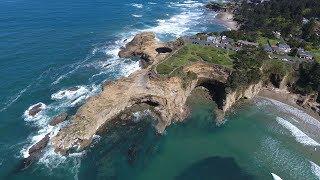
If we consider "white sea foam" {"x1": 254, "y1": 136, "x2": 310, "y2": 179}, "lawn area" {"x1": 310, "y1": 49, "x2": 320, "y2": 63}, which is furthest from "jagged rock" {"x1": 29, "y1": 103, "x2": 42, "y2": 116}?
"lawn area" {"x1": 310, "y1": 49, "x2": 320, "y2": 63}

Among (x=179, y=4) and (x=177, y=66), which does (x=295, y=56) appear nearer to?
(x=177, y=66)

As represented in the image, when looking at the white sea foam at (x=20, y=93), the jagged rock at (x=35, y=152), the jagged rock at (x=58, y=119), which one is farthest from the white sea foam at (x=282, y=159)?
the white sea foam at (x=20, y=93)

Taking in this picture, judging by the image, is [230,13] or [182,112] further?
[230,13]

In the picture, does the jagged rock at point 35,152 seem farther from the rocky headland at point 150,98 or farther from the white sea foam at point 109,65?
the rocky headland at point 150,98

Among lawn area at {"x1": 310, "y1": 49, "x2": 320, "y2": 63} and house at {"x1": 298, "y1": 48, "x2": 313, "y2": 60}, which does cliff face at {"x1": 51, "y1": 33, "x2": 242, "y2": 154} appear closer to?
house at {"x1": 298, "y1": 48, "x2": 313, "y2": 60}

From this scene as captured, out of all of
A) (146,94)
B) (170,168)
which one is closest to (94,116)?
(146,94)
